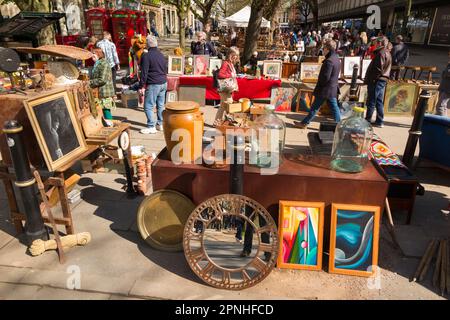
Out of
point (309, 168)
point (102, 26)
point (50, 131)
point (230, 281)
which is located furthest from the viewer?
point (102, 26)

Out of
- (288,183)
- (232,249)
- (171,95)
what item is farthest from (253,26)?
(232,249)

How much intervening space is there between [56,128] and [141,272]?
6.42 feet

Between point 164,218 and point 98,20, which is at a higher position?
point 98,20

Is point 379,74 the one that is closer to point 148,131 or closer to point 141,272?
point 148,131

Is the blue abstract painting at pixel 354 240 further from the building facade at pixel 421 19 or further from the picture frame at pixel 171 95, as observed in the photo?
the building facade at pixel 421 19

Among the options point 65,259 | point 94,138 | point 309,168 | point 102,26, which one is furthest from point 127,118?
point 102,26

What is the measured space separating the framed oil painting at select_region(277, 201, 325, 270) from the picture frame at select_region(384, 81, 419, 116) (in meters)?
6.88

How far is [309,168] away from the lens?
3.26 meters

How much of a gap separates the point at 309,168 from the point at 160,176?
58.9 inches

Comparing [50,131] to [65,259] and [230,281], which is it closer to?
[65,259]

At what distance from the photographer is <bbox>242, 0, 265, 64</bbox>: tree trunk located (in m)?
13.7

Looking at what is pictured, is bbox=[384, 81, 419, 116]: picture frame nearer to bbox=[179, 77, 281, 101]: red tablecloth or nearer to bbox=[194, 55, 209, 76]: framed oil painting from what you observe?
bbox=[179, 77, 281, 101]: red tablecloth

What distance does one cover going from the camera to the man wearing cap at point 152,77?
6711mm

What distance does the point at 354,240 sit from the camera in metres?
3.16
